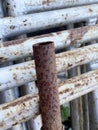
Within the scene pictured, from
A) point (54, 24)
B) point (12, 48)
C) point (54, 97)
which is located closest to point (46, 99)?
point (54, 97)

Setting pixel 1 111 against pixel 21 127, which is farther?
pixel 21 127

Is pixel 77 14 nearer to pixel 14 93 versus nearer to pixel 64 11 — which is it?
pixel 64 11

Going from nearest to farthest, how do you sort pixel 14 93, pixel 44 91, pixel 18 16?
1. pixel 44 91
2. pixel 18 16
3. pixel 14 93

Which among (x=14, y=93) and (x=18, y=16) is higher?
(x=18, y=16)

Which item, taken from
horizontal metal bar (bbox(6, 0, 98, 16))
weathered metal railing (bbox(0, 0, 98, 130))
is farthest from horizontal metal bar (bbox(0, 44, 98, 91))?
horizontal metal bar (bbox(6, 0, 98, 16))

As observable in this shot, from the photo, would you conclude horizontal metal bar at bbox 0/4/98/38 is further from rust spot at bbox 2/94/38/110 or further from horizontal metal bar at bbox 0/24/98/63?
rust spot at bbox 2/94/38/110

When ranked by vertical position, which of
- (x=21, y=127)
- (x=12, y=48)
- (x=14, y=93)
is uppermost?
(x=12, y=48)

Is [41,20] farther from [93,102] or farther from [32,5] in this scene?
[93,102]
